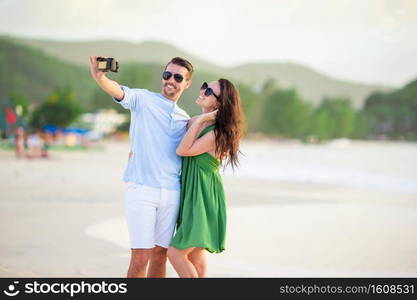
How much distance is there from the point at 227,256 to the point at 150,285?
111 inches

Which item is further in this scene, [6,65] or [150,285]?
[6,65]

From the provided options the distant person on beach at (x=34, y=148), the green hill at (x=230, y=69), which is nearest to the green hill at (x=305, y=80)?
the green hill at (x=230, y=69)

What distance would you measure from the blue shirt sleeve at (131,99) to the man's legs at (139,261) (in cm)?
90

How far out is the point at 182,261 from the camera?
13.3 feet

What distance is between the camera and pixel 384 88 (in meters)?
123

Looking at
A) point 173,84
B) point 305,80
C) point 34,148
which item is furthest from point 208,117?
point 305,80

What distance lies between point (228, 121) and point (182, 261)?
932mm

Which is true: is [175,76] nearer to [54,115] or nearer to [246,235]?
[246,235]

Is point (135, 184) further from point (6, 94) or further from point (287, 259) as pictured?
point (6, 94)

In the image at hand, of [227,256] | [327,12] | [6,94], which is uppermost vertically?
[327,12]

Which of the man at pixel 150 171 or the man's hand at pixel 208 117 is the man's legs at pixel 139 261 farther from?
the man's hand at pixel 208 117

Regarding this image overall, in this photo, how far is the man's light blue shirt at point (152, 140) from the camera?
3980 mm

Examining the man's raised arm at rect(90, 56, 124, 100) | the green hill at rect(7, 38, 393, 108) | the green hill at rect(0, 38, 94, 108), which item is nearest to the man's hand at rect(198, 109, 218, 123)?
the man's raised arm at rect(90, 56, 124, 100)

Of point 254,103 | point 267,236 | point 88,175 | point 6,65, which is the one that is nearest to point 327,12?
Answer: point 254,103
